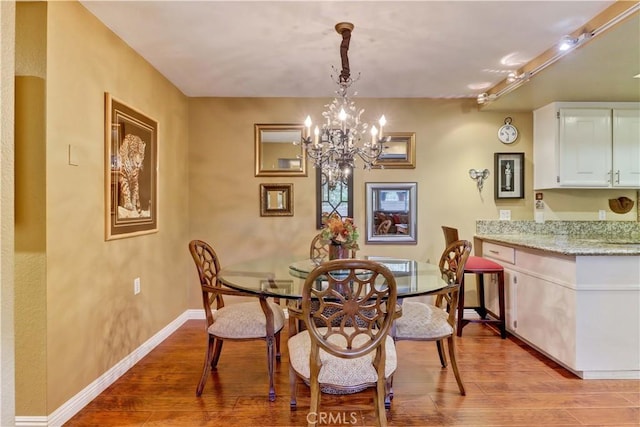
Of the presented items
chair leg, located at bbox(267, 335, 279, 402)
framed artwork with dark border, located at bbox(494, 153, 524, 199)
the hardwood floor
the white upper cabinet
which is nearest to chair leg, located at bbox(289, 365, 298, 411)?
the hardwood floor

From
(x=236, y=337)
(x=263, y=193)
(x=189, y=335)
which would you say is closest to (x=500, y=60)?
(x=263, y=193)

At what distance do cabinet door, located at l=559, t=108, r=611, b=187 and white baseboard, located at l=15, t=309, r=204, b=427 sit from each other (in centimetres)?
404

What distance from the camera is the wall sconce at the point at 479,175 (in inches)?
145

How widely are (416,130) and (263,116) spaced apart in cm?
164

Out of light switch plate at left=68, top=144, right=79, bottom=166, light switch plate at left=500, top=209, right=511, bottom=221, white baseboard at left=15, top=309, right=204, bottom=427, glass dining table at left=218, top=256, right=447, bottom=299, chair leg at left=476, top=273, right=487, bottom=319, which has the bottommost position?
white baseboard at left=15, top=309, right=204, bottom=427

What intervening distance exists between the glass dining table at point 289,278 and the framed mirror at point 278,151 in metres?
1.21

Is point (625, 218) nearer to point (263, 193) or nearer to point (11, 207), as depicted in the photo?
point (263, 193)

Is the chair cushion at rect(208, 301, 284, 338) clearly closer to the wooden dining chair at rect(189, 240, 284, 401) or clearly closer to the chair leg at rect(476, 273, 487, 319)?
the wooden dining chair at rect(189, 240, 284, 401)

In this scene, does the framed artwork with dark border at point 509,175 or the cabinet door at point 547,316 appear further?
the framed artwork with dark border at point 509,175

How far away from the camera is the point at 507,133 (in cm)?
371

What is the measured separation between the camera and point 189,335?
3.24 meters

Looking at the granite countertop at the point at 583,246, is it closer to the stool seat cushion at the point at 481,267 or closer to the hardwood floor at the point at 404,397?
the stool seat cushion at the point at 481,267

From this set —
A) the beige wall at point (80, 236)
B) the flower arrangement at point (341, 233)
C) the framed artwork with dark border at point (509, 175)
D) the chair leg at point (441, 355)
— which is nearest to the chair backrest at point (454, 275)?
the chair leg at point (441, 355)

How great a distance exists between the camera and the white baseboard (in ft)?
5.90
